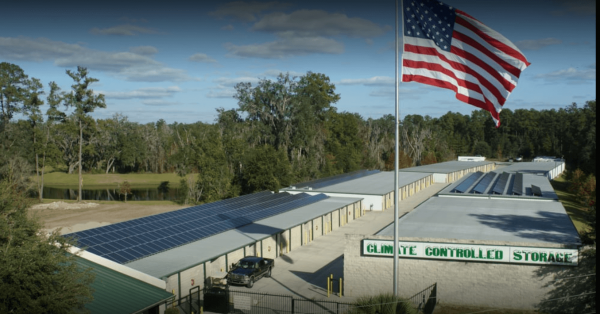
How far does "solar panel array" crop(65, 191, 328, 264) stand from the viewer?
989 inches

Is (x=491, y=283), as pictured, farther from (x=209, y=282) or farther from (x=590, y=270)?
(x=209, y=282)

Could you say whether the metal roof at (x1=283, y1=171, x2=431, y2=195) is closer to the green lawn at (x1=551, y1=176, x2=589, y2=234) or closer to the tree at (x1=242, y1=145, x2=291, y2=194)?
the tree at (x1=242, y1=145, x2=291, y2=194)

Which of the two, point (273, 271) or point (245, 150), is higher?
point (245, 150)

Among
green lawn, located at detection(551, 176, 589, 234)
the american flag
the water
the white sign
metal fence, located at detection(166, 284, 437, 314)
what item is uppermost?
the american flag

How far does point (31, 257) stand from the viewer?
48.1 ft

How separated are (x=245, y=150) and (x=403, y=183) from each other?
23.2 m

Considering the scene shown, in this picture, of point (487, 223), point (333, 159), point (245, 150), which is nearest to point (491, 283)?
point (487, 223)

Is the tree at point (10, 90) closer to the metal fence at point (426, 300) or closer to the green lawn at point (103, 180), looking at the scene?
the green lawn at point (103, 180)

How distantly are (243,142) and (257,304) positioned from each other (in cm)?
5048

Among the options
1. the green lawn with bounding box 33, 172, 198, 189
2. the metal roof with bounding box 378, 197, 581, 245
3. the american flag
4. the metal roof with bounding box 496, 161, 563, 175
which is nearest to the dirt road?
the metal roof with bounding box 378, 197, 581, 245

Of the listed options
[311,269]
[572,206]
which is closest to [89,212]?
[311,269]

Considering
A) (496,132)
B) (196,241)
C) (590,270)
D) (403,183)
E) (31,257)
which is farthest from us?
(496,132)

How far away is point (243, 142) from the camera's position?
71.5 metres

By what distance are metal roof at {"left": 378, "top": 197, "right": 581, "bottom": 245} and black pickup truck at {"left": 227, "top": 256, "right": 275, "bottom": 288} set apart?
6773mm
